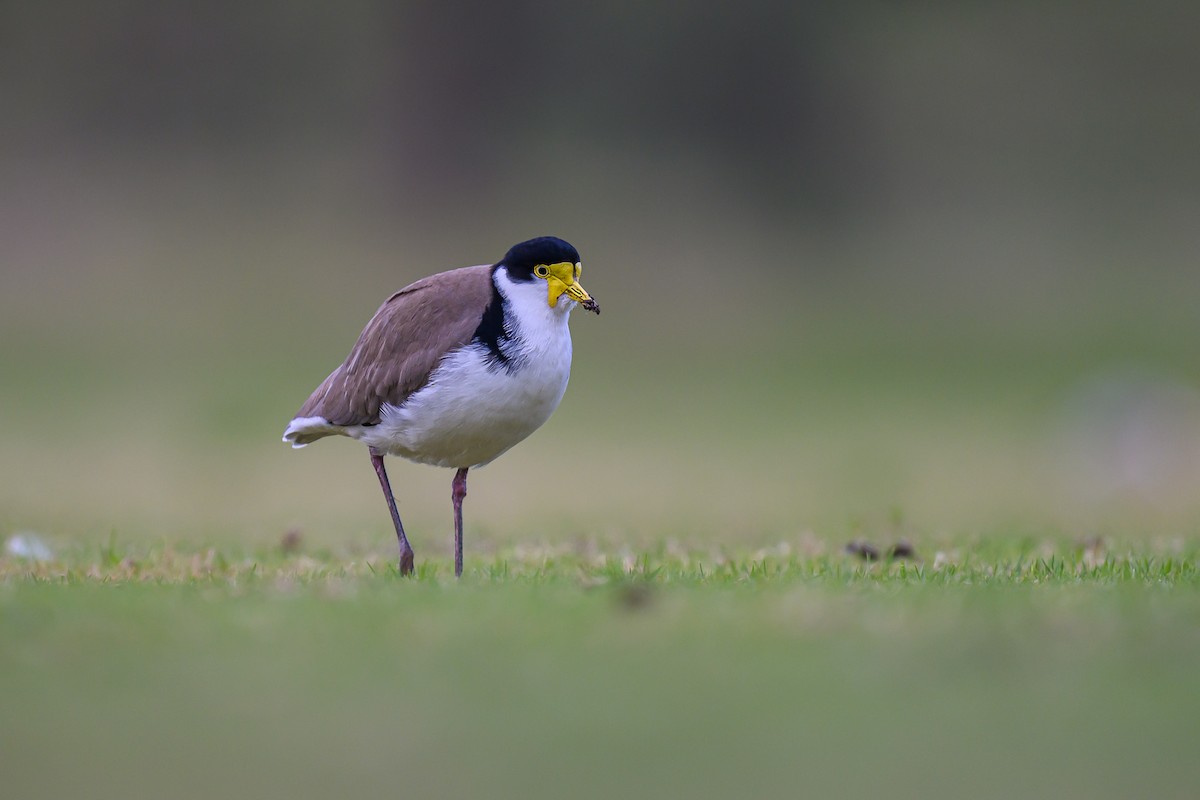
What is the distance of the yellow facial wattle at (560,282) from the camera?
770 cm

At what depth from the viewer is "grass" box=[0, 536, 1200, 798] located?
4.43 meters

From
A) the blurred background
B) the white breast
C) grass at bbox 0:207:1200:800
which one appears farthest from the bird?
the blurred background

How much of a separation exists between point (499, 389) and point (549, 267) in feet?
2.10

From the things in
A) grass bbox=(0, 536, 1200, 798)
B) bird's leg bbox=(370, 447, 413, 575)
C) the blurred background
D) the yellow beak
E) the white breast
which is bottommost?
grass bbox=(0, 536, 1200, 798)

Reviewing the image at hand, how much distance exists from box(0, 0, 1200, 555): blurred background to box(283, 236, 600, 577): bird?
13.8 feet

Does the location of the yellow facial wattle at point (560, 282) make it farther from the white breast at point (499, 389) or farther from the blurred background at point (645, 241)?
the blurred background at point (645, 241)

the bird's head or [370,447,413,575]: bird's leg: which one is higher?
the bird's head

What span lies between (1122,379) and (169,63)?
2194cm

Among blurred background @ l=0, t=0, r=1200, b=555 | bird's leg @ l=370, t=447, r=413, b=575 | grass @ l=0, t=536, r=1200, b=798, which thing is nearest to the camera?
grass @ l=0, t=536, r=1200, b=798

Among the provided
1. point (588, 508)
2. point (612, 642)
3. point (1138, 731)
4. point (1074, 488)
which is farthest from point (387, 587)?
point (1074, 488)

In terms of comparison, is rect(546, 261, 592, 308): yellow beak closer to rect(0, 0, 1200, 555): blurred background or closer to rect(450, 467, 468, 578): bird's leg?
rect(450, 467, 468, 578): bird's leg

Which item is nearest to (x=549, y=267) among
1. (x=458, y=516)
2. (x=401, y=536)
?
(x=458, y=516)

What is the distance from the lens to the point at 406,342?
311 inches

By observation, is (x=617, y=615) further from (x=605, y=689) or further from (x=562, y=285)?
(x=562, y=285)
